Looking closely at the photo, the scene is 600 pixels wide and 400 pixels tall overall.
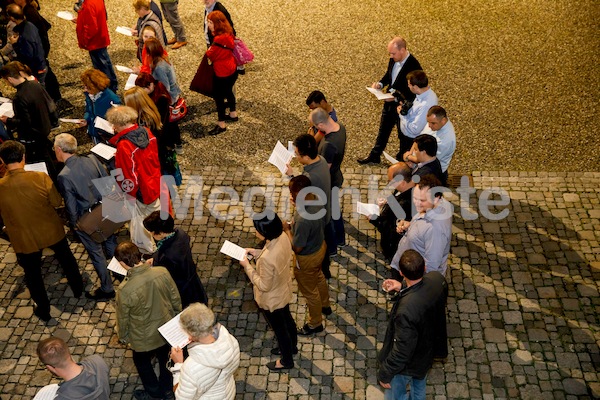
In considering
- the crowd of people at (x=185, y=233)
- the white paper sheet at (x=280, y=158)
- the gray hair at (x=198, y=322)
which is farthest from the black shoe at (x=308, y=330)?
the gray hair at (x=198, y=322)

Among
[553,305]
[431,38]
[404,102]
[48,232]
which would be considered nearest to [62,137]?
[48,232]

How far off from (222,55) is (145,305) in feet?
17.5

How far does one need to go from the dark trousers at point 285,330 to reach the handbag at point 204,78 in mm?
4978

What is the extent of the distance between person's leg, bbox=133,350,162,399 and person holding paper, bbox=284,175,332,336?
1.77m

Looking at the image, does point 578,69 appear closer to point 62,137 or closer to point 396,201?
point 396,201

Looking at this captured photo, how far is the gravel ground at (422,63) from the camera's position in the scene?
34.8 feet

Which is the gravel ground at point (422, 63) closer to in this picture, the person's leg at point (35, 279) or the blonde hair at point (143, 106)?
the blonde hair at point (143, 106)

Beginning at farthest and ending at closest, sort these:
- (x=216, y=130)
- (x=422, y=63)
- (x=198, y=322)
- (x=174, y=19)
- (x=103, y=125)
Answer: (x=174, y=19) < (x=422, y=63) < (x=216, y=130) < (x=103, y=125) < (x=198, y=322)

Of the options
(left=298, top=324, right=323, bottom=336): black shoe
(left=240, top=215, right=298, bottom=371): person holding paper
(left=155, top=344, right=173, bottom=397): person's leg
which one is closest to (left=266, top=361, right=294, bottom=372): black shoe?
(left=240, top=215, right=298, bottom=371): person holding paper

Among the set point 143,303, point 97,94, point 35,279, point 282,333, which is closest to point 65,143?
point 35,279

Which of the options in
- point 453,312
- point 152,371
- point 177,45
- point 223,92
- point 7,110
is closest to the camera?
point 152,371

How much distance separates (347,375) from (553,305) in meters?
2.71

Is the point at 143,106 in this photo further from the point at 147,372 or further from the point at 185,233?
the point at 147,372

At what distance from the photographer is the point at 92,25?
11352 mm
